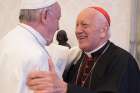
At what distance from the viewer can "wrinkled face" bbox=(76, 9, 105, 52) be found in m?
2.05

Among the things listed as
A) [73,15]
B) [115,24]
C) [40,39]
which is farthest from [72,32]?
[40,39]

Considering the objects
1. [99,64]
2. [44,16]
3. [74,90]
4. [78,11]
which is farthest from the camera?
[78,11]

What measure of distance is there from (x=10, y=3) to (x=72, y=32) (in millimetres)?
704

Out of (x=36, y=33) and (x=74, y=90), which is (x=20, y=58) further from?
(x=74, y=90)

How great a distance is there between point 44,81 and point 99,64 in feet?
2.21

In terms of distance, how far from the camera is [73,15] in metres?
3.27

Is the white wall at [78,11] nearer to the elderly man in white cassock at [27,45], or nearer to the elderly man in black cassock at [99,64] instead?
the elderly man in black cassock at [99,64]

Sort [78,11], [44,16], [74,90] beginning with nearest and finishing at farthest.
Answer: [44,16], [74,90], [78,11]

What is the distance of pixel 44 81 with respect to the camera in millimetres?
1410

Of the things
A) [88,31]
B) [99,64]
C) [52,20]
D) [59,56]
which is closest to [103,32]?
[88,31]

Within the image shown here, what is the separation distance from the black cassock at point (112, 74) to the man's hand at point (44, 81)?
34cm

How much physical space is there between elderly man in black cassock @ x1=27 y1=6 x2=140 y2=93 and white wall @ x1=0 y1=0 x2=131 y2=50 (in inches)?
42.3

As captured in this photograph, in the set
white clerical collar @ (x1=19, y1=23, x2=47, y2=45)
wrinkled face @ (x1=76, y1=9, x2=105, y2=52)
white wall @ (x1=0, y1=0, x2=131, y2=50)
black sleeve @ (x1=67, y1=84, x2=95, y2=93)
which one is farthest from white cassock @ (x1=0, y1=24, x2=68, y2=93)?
white wall @ (x1=0, y1=0, x2=131, y2=50)

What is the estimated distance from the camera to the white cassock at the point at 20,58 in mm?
1364
